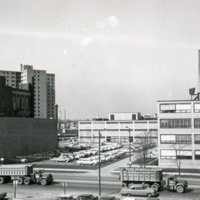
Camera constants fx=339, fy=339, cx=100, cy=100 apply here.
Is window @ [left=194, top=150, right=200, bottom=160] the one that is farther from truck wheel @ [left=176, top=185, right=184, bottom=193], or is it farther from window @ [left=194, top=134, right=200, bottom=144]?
truck wheel @ [left=176, top=185, right=184, bottom=193]

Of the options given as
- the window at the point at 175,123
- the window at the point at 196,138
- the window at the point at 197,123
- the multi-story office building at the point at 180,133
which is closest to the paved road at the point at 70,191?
the multi-story office building at the point at 180,133

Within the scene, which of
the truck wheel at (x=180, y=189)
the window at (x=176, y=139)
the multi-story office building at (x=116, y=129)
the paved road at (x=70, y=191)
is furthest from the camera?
the multi-story office building at (x=116, y=129)

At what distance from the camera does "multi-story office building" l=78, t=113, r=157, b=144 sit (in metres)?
140

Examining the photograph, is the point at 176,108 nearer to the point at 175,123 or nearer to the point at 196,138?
the point at 175,123

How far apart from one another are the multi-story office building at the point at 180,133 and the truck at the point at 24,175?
3047 centimetres

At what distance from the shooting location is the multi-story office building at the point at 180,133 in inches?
2650

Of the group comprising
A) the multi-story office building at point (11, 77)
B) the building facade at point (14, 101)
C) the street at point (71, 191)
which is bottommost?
the street at point (71, 191)

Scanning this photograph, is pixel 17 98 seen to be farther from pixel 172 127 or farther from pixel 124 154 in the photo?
pixel 172 127

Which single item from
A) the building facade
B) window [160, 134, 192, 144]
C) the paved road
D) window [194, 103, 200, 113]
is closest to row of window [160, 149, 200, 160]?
window [160, 134, 192, 144]

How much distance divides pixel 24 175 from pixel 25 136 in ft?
151

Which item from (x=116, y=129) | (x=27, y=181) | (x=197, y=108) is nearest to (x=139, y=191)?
(x=27, y=181)

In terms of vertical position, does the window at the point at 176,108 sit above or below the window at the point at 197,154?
above

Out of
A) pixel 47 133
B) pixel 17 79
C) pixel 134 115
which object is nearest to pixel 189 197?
pixel 47 133

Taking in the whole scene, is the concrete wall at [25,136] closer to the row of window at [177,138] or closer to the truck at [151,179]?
the row of window at [177,138]
